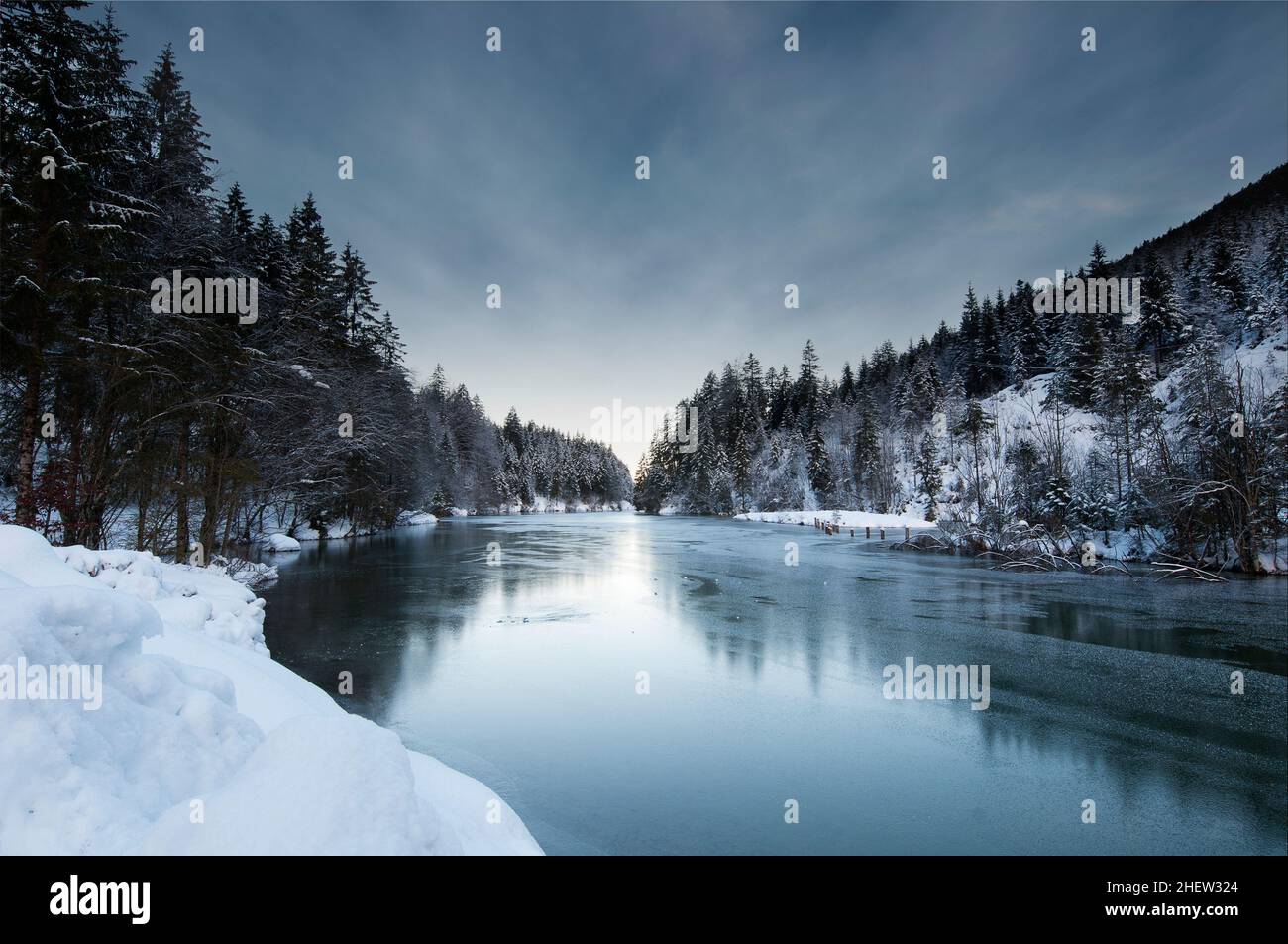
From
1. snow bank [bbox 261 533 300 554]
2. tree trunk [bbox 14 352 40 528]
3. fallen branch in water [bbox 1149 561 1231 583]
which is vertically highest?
tree trunk [bbox 14 352 40 528]

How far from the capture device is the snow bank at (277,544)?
33000 millimetres

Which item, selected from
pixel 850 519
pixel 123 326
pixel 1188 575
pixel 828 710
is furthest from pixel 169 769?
pixel 850 519

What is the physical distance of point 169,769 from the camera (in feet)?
11.8

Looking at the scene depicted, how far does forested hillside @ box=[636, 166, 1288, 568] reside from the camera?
26.1 m

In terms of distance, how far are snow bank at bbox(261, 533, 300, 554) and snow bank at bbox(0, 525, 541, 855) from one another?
32.4 meters

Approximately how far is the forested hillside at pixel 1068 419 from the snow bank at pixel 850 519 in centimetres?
243

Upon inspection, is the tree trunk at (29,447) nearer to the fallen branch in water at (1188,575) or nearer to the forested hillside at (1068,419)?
the fallen branch in water at (1188,575)

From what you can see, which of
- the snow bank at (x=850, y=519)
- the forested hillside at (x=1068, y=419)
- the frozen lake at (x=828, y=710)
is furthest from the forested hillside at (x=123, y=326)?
the snow bank at (x=850, y=519)

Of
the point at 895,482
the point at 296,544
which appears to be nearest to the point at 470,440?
the point at 296,544

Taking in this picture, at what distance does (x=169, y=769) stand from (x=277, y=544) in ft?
116

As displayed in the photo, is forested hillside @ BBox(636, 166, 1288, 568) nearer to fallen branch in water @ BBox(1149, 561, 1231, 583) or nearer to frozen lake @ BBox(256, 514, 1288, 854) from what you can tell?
fallen branch in water @ BBox(1149, 561, 1231, 583)

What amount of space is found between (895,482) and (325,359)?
68.0 metres

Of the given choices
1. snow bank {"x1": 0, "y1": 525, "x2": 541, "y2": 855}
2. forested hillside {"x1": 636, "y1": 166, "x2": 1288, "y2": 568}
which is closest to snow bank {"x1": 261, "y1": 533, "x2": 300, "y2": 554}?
snow bank {"x1": 0, "y1": 525, "x2": 541, "y2": 855}

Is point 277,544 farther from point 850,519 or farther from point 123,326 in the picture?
point 850,519
